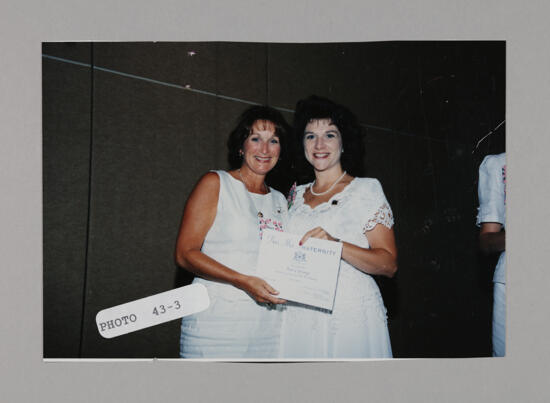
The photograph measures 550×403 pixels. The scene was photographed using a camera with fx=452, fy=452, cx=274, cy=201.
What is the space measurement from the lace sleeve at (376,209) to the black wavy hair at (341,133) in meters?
0.09

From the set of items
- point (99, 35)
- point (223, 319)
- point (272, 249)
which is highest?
point (99, 35)

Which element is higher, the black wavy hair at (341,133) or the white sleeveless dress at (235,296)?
the black wavy hair at (341,133)

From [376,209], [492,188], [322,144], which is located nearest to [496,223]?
[492,188]

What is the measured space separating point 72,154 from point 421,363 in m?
1.76

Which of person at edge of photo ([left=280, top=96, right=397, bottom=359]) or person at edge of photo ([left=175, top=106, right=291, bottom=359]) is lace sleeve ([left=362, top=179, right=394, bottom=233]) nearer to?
person at edge of photo ([left=280, top=96, right=397, bottom=359])

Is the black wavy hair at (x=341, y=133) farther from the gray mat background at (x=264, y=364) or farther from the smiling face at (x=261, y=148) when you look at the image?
the gray mat background at (x=264, y=364)

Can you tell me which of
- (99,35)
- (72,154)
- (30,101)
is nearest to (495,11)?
(99,35)

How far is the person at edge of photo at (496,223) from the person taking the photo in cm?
199

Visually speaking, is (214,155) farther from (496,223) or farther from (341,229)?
(496,223)

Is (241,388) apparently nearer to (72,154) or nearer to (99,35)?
(72,154)

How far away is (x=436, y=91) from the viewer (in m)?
1.98

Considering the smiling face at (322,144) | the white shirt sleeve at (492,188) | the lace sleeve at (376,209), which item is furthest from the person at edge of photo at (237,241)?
the white shirt sleeve at (492,188)

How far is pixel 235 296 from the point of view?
1.89 m

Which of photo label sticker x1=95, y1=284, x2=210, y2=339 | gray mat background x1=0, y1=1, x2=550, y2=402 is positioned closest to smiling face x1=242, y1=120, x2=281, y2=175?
gray mat background x1=0, y1=1, x2=550, y2=402
